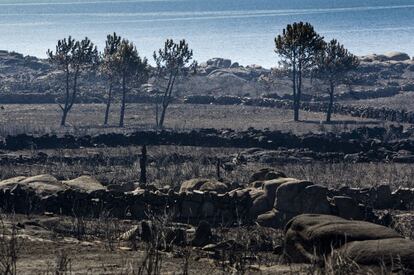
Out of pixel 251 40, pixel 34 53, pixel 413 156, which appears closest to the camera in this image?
pixel 413 156

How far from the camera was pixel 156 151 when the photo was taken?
145ft

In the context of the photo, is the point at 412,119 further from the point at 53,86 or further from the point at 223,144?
the point at 53,86

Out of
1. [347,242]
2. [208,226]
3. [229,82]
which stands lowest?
[208,226]

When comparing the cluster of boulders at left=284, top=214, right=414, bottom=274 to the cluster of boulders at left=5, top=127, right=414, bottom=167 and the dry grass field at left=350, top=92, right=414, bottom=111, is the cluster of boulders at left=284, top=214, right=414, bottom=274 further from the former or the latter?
the dry grass field at left=350, top=92, right=414, bottom=111

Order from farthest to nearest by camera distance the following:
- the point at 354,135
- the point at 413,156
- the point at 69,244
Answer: the point at 354,135, the point at 413,156, the point at 69,244

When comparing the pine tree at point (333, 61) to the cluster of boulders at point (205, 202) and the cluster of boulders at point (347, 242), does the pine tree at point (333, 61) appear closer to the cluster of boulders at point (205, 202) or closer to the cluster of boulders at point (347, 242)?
the cluster of boulders at point (205, 202)

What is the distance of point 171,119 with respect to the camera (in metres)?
65.8

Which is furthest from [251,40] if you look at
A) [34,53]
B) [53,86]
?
[53,86]

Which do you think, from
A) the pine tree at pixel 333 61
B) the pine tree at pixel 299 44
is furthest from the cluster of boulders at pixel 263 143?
the pine tree at pixel 333 61

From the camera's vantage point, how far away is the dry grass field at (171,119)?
58.0 meters

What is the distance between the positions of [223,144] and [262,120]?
16721 millimetres

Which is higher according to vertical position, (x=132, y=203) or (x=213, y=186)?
(x=213, y=186)

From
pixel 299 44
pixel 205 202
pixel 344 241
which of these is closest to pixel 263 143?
pixel 299 44

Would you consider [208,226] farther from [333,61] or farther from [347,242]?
[333,61]
